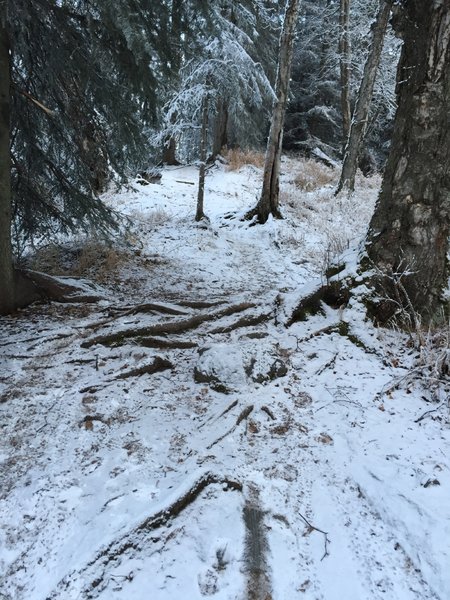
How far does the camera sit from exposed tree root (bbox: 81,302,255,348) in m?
4.16

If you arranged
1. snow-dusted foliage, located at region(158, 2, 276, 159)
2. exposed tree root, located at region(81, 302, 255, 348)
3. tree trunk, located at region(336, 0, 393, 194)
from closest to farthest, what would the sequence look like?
exposed tree root, located at region(81, 302, 255, 348) → snow-dusted foliage, located at region(158, 2, 276, 159) → tree trunk, located at region(336, 0, 393, 194)

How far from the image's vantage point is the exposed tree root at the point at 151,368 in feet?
12.0

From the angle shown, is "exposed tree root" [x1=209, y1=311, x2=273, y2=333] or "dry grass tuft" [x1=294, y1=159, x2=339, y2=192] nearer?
"exposed tree root" [x1=209, y1=311, x2=273, y2=333]

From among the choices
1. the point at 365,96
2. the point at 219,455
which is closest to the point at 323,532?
the point at 219,455

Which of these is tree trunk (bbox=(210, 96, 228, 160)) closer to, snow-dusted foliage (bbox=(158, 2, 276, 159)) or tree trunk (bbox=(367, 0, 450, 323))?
snow-dusted foliage (bbox=(158, 2, 276, 159))

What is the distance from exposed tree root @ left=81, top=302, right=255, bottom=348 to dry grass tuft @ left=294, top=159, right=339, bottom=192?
9621 mm

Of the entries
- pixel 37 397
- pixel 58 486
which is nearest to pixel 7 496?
pixel 58 486

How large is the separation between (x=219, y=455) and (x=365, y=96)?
12.2 metres

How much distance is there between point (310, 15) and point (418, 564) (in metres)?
25.0

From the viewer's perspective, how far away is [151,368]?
3.79 meters

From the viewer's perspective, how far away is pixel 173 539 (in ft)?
7.04

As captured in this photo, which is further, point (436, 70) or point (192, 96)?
point (192, 96)

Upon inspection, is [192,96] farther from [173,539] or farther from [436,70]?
[173,539]

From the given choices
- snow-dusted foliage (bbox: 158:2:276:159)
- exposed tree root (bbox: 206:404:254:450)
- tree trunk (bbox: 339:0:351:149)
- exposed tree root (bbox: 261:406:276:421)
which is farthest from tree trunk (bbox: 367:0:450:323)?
tree trunk (bbox: 339:0:351:149)
